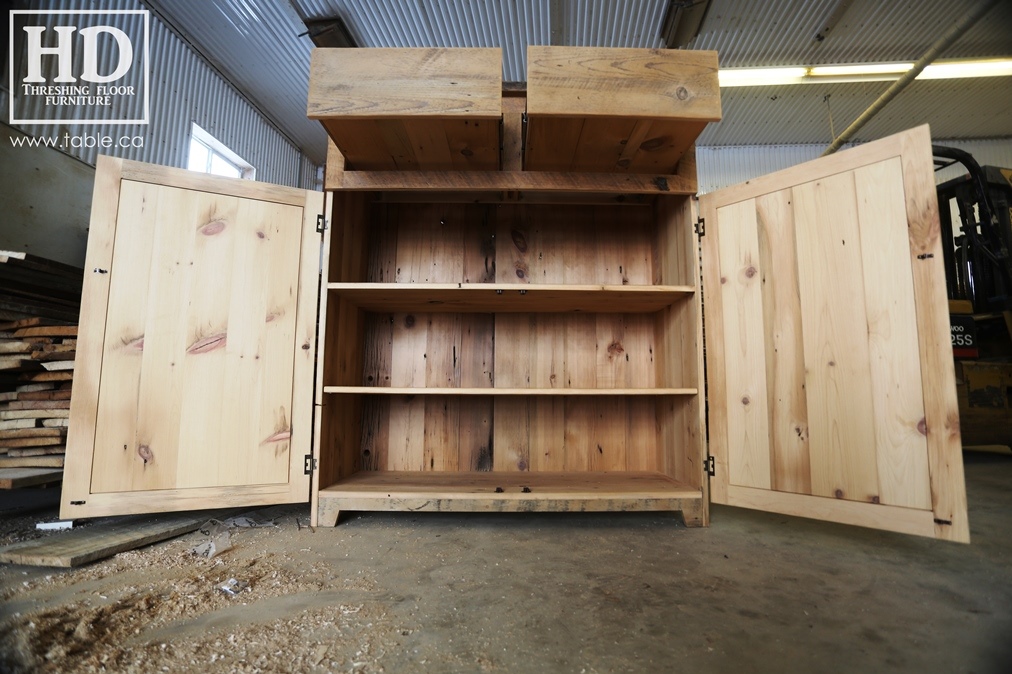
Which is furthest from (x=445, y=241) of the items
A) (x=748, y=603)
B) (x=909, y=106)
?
(x=909, y=106)

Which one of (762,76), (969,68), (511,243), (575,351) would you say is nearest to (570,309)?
(575,351)

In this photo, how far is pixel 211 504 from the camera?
1640mm

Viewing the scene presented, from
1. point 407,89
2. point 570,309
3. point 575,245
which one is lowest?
point 570,309

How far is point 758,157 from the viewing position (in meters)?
6.00

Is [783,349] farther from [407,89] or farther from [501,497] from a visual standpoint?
[407,89]

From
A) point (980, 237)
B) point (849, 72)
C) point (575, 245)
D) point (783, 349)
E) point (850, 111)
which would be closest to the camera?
point (783, 349)

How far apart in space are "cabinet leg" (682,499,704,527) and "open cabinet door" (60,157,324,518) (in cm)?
A: 153

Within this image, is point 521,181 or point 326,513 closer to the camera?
point 326,513

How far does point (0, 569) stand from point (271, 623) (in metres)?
0.99

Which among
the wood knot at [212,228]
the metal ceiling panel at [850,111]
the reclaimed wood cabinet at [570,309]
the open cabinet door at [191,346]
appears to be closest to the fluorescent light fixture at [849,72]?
the metal ceiling panel at [850,111]

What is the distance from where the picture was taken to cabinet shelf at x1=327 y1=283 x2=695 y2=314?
1.85 metres

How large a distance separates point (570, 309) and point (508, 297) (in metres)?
0.42

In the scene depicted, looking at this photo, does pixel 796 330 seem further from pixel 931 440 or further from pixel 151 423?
pixel 151 423

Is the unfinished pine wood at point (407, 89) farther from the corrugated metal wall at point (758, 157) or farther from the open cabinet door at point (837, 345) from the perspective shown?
the corrugated metal wall at point (758, 157)
